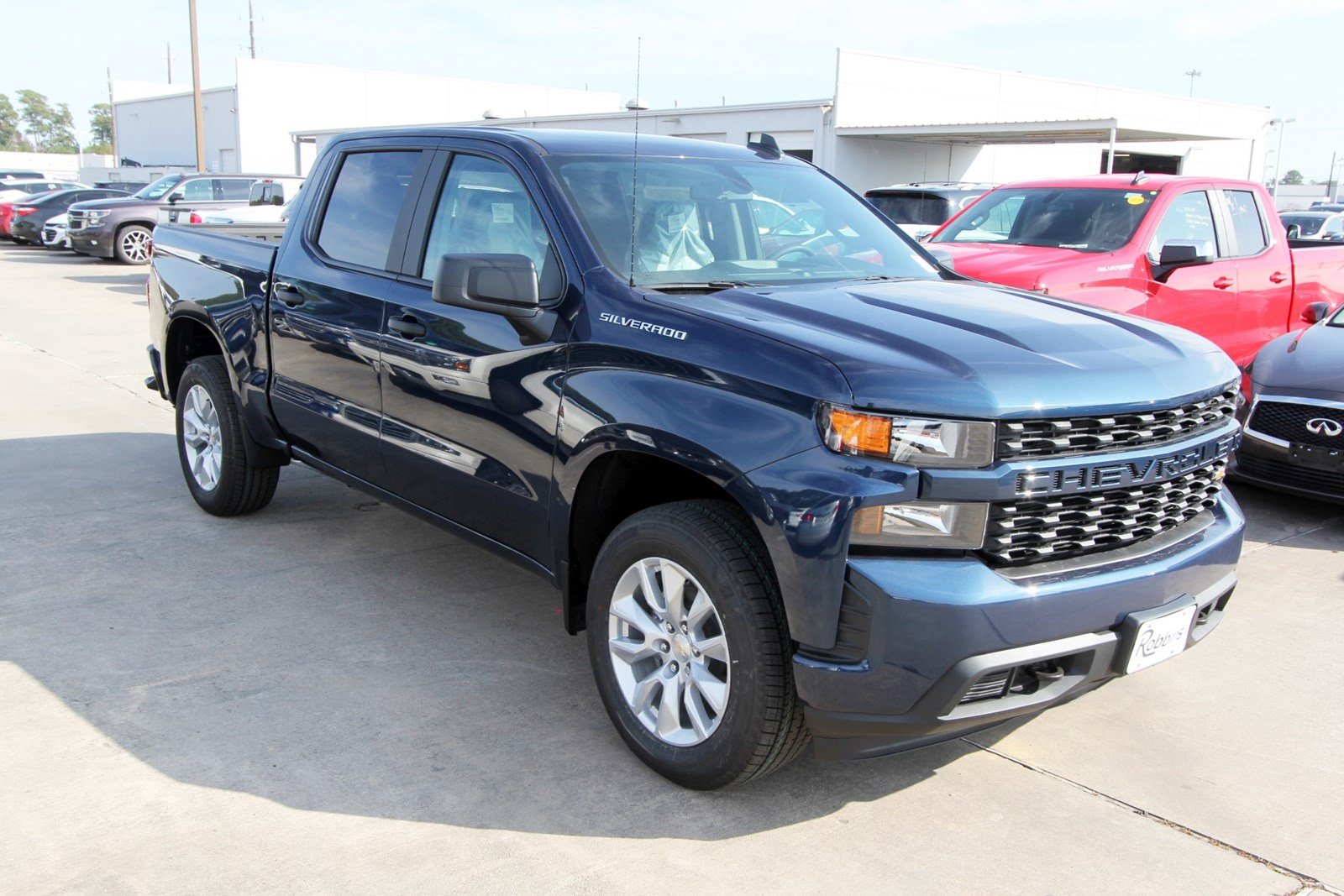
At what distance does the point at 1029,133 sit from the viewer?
24484 mm

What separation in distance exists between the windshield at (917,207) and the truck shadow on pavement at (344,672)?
9.90m

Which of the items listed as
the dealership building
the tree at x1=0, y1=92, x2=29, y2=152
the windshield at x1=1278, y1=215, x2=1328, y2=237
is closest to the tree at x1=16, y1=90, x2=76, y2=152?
the tree at x1=0, y1=92, x2=29, y2=152

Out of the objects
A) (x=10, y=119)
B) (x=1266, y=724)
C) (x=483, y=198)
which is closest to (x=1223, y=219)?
(x=1266, y=724)

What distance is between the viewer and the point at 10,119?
138 metres

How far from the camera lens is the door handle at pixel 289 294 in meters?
4.82

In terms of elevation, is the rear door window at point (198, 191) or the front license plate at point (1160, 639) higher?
the rear door window at point (198, 191)

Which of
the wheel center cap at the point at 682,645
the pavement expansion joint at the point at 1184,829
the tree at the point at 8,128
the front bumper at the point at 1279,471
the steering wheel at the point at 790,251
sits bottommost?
the pavement expansion joint at the point at 1184,829

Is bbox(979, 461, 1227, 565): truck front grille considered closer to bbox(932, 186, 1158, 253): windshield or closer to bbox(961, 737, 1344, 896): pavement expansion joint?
bbox(961, 737, 1344, 896): pavement expansion joint

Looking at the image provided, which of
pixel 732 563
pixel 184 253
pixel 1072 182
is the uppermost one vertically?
pixel 1072 182

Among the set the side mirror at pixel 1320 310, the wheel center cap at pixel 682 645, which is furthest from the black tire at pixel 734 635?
the side mirror at pixel 1320 310

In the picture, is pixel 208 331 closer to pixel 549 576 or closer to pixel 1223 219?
pixel 549 576

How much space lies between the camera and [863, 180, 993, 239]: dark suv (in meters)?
14.0

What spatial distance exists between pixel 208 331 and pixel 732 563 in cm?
415

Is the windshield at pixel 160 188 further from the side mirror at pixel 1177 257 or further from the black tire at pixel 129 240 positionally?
the side mirror at pixel 1177 257
